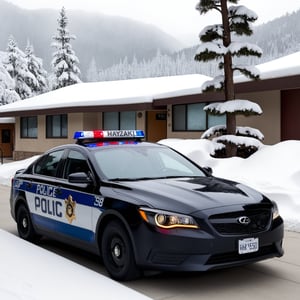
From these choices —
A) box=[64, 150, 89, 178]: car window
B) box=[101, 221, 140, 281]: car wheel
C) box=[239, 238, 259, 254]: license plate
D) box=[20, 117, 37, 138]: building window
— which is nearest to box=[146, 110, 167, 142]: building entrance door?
box=[20, 117, 37, 138]: building window

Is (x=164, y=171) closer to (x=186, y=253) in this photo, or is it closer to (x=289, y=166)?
(x=186, y=253)

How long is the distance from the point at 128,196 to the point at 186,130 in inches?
609

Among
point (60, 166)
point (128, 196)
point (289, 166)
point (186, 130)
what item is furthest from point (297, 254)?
point (186, 130)

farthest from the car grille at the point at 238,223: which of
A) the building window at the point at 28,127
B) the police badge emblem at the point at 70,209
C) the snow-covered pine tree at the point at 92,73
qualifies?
the snow-covered pine tree at the point at 92,73

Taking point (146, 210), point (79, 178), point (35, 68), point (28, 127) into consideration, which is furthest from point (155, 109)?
point (35, 68)

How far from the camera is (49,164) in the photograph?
6992mm

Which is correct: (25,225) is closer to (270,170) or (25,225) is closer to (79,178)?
(79,178)

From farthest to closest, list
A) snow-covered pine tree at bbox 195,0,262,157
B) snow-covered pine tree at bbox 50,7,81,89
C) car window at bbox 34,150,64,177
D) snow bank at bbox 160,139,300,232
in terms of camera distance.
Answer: snow-covered pine tree at bbox 50,7,81,89 < snow-covered pine tree at bbox 195,0,262,157 < snow bank at bbox 160,139,300,232 < car window at bbox 34,150,64,177

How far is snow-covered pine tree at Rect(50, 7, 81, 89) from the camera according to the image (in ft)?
184

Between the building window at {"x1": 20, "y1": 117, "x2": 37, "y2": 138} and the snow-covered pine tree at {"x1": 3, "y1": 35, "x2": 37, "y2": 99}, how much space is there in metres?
25.9

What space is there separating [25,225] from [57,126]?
20079 millimetres

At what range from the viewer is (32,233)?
23.6ft

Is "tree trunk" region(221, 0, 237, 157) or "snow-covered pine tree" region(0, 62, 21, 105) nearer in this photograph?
"tree trunk" region(221, 0, 237, 157)

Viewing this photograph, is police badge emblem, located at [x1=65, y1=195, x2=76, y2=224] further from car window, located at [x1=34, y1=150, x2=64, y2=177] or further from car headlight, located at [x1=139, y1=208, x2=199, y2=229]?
car headlight, located at [x1=139, y1=208, x2=199, y2=229]
